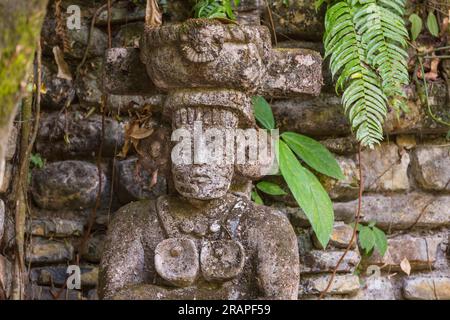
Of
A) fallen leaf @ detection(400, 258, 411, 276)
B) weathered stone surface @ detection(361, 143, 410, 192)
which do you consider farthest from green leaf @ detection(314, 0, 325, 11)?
fallen leaf @ detection(400, 258, 411, 276)

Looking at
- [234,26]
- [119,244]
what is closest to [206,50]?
[234,26]

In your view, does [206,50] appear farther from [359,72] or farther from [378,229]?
[378,229]

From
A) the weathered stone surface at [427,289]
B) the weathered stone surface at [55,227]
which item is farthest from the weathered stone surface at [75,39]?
the weathered stone surface at [427,289]

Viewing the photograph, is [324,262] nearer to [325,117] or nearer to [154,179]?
[325,117]

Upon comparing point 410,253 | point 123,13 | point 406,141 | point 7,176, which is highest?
point 123,13

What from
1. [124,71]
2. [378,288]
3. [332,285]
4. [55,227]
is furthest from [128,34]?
[378,288]

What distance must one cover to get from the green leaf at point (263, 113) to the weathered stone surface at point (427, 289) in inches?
42.2

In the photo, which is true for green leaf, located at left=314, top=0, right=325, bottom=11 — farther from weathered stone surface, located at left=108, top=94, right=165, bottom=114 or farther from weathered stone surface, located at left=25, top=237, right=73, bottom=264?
weathered stone surface, located at left=25, top=237, right=73, bottom=264

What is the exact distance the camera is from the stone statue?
2740 mm

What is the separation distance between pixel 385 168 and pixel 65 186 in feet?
5.27

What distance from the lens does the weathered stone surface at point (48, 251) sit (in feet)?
11.5

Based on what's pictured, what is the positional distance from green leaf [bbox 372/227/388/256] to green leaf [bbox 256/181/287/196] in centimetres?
50

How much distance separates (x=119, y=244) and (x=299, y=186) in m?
0.89

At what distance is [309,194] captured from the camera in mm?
3312
